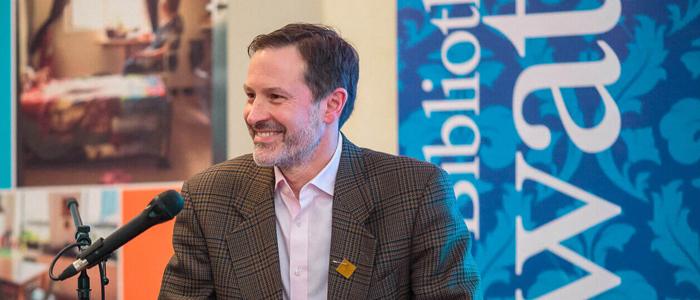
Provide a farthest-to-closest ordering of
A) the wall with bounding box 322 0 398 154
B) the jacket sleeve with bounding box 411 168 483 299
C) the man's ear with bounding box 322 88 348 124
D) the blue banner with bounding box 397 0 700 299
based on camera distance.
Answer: the wall with bounding box 322 0 398 154 → the blue banner with bounding box 397 0 700 299 → the man's ear with bounding box 322 88 348 124 → the jacket sleeve with bounding box 411 168 483 299

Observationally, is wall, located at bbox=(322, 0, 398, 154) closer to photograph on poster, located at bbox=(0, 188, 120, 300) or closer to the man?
the man

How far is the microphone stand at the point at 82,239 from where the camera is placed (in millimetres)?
1398

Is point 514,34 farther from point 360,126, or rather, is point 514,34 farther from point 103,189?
point 103,189

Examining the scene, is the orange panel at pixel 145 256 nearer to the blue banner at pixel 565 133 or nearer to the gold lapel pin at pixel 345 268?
the blue banner at pixel 565 133

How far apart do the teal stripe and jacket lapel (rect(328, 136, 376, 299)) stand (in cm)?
202

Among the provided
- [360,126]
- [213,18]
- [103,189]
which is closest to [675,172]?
[360,126]

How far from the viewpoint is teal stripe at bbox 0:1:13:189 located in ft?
10.1

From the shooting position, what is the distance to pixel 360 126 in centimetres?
285

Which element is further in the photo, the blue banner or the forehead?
the blue banner

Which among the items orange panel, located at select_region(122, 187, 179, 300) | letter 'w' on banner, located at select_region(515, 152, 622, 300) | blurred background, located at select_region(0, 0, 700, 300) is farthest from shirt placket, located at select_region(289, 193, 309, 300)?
orange panel, located at select_region(122, 187, 179, 300)

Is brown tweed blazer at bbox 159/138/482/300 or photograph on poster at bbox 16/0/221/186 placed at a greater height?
photograph on poster at bbox 16/0/221/186

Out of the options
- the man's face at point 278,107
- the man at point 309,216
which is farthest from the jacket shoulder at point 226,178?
the man's face at point 278,107

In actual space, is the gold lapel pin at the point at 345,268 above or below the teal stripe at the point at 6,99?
below

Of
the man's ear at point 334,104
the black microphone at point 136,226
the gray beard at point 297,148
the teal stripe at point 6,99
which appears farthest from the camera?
the teal stripe at point 6,99
